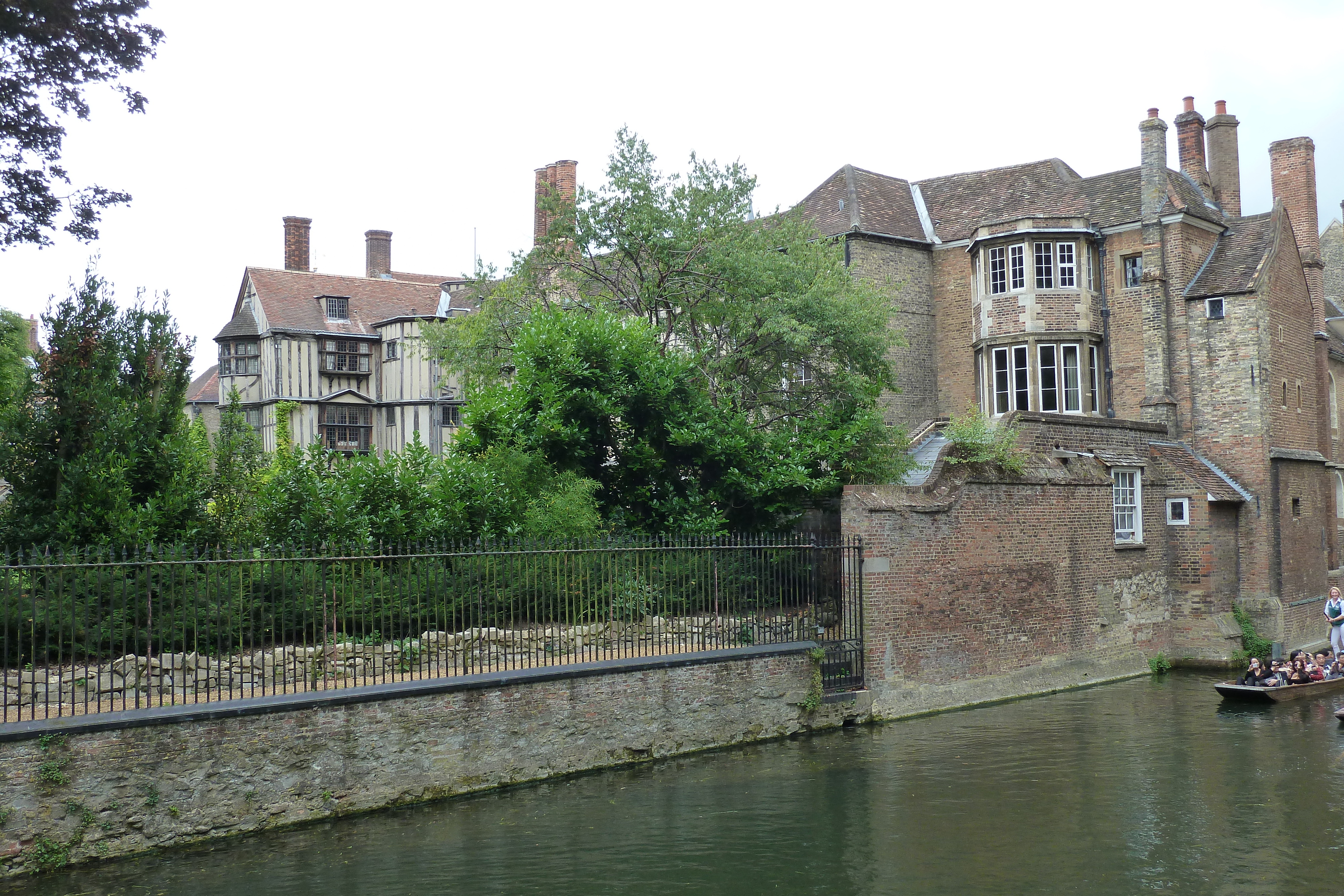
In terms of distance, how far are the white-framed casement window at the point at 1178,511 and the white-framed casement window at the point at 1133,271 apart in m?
6.77

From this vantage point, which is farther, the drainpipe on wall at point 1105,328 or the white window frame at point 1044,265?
the drainpipe on wall at point 1105,328

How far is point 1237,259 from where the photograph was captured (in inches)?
1101

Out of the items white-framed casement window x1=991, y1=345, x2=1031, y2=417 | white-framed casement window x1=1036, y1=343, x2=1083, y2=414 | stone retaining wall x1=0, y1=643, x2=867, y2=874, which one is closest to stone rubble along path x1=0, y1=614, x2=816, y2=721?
stone retaining wall x1=0, y1=643, x2=867, y2=874

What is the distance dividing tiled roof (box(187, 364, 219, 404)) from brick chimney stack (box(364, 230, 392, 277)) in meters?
7.79

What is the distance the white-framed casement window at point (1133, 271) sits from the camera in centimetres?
2900

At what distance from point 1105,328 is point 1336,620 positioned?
389 inches

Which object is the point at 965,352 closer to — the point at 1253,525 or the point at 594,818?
the point at 1253,525

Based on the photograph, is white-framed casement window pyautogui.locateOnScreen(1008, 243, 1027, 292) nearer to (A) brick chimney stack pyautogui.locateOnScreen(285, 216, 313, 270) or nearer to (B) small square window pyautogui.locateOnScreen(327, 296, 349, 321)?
(B) small square window pyautogui.locateOnScreen(327, 296, 349, 321)

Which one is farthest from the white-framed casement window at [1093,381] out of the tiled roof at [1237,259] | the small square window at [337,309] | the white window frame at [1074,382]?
the small square window at [337,309]

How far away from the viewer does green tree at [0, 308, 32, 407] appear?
70.0 ft

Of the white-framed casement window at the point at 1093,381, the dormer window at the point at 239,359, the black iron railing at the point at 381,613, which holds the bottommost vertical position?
the black iron railing at the point at 381,613

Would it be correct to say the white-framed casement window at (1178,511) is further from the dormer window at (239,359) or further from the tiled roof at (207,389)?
the tiled roof at (207,389)

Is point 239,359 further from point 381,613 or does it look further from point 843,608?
point 843,608

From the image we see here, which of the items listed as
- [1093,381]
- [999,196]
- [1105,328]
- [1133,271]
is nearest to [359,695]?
[1093,381]
